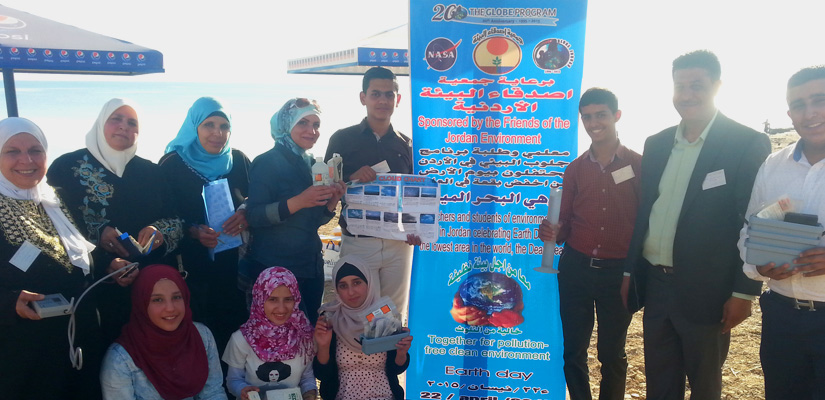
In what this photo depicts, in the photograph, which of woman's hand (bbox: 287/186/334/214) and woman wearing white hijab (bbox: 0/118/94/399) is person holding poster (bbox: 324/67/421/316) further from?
woman wearing white hijab (bbox: 0/118/94/399)

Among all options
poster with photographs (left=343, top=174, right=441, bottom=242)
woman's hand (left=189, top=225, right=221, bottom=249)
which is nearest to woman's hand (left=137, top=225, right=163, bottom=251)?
woman's hand (left=189, top=225, right=221, bottom=249)

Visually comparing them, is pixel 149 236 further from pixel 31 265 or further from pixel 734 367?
pixel 734 367

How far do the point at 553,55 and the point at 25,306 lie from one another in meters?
2.98

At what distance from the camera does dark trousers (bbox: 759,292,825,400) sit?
229 centimetres

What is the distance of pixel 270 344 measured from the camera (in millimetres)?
2904

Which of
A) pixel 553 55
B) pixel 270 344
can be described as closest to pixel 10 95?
pixel 270 344

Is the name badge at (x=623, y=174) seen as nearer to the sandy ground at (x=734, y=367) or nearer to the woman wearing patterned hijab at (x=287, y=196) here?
the woman wearing patterned hijab at (x=287, y=196)

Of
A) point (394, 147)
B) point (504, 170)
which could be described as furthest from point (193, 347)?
point (504, 170)

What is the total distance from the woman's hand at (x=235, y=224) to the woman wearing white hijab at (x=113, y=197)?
0.27m

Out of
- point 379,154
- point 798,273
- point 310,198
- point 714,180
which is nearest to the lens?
point 798,273

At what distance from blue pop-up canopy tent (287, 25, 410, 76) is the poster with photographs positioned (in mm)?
2435

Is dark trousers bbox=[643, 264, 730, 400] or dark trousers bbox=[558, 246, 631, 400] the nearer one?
dark trousers bbox=[643, 264, 730, 400]

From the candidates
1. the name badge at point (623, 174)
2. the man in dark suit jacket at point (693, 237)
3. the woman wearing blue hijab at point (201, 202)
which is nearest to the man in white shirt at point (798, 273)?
the man in dark suit jacket at point (693, 237)

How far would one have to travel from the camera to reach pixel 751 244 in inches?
90.8
